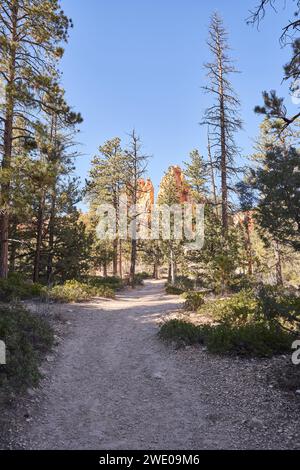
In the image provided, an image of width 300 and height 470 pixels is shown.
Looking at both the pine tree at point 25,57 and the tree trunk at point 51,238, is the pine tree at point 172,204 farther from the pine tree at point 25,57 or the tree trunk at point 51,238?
the pine tree at point 25,57

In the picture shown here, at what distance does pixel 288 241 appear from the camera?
645cm

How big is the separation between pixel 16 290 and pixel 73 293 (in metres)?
2.88

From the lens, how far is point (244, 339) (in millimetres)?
7859

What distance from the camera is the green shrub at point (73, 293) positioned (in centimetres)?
1522

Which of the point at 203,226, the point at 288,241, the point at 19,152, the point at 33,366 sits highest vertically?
the point at 19,152

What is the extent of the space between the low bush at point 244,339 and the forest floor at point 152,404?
0.83 ft

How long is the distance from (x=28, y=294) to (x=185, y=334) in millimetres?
7804

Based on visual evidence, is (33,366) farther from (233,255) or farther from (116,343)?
(233,255)

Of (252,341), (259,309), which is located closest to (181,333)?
(252,341)

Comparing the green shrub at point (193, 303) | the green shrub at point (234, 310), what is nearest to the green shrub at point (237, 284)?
the green shrub at point (234, 310)

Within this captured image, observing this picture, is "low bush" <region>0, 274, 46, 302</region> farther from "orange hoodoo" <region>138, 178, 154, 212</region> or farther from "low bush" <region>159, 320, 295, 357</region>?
"orange hoodoo" <region>138, 178, 154, 212</region>

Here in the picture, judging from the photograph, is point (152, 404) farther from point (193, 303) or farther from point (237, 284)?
point (237, 284)

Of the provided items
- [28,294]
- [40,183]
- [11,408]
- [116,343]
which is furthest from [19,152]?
[11,408]
